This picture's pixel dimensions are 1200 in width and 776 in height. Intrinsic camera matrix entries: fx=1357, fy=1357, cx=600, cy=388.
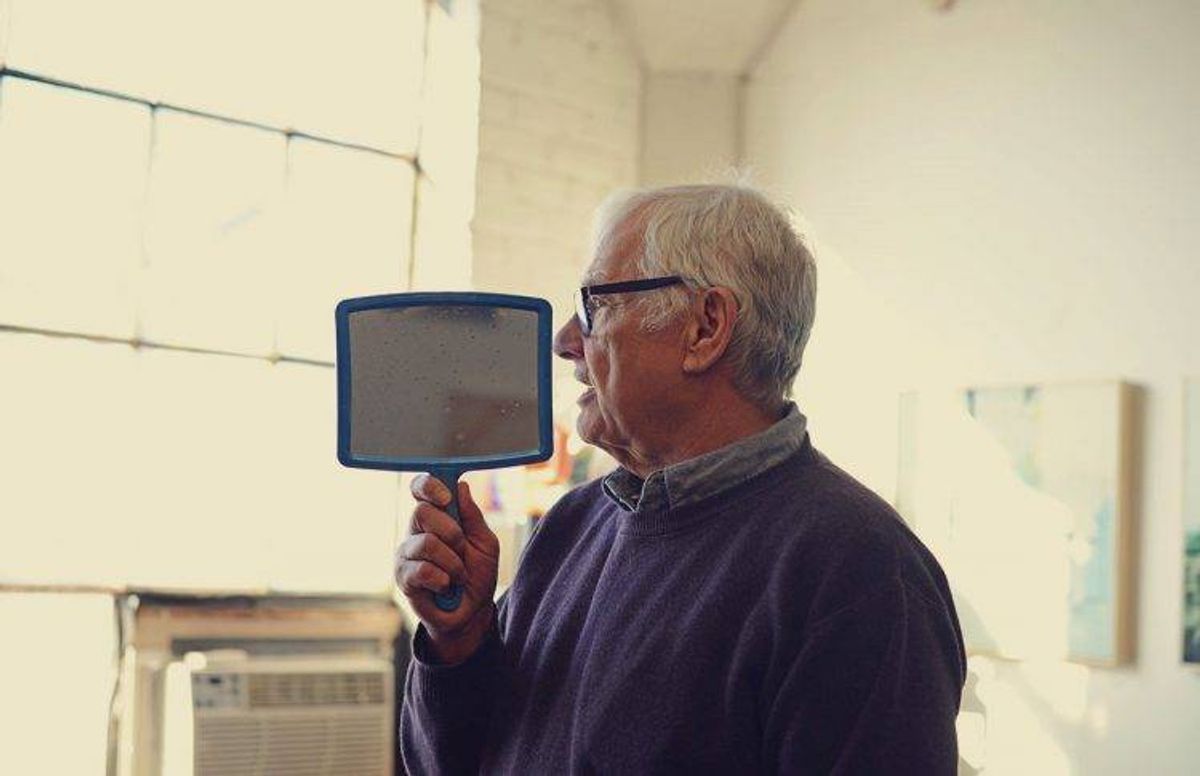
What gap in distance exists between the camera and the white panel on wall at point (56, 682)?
11.0 ft

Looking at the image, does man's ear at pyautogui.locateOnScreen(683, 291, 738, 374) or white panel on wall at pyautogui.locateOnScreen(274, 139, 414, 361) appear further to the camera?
white panel on wall at pyautogui.locateOnScreen(274, 139, 414, 361)

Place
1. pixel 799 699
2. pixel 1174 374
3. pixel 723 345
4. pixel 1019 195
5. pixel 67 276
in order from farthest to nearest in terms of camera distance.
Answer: pixel 67 276
pixel 1019 195
pixel 1174 374
pixel 723 345
pixel 799 699

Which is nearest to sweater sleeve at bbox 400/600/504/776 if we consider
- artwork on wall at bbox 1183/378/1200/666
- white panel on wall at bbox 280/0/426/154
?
artwork on wall at bbox 1183/378/1200/666

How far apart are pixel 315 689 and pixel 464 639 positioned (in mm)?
2209

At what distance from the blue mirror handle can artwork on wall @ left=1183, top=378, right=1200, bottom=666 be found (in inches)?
78.1

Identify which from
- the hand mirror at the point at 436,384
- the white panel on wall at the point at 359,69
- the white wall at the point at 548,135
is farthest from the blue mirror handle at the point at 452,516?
the white panel on wall at the point at 359,69

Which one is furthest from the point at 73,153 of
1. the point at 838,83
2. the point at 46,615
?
the point at 838,83

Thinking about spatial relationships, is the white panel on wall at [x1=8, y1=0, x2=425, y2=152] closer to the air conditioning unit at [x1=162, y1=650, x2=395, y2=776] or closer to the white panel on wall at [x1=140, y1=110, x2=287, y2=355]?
the white panel on wall at [x1=140, y1=110, x2=287, y2=355]

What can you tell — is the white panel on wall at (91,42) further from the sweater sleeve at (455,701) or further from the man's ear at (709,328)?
the man's ear at (709,328)

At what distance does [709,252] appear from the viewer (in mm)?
1307

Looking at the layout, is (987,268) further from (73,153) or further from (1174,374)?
(73,153)

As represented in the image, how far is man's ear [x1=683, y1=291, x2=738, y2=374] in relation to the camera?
1.29 meters

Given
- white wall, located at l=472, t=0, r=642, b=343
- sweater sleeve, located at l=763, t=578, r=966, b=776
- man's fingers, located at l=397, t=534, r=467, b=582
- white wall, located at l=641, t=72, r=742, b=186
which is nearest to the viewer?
sweater sleeve, located at l=763, t=578, r=966, b=776

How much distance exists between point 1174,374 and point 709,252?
1.90 metres
